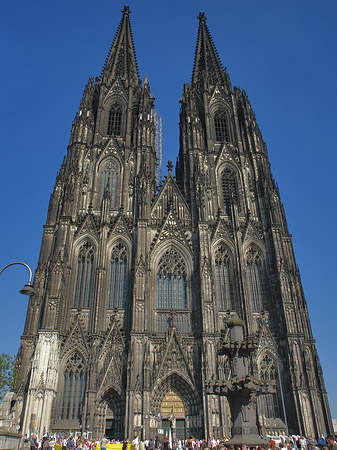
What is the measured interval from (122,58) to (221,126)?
572 inches

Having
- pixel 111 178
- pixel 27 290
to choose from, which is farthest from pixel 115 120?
pixel 27 290

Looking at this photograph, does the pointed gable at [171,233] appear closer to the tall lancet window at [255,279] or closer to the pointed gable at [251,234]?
the pointed gable at [251,234]

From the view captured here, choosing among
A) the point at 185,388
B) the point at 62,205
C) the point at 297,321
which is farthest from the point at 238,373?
the point at 62,205

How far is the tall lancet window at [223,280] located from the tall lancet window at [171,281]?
2509 mm

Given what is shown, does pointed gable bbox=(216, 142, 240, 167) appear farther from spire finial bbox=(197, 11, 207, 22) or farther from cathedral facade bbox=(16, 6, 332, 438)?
spire finial bbox=(197, 11, 207, 22)

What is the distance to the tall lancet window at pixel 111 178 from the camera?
3216cm

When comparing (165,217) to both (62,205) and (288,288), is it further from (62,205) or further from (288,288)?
(288,288)

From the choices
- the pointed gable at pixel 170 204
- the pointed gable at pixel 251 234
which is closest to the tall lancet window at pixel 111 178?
the pointed gable at pixel 170 204

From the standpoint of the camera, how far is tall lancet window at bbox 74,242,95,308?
27.3m

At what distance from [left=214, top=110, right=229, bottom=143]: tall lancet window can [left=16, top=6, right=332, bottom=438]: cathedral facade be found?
0.47 feet

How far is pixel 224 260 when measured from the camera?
29.8 meters

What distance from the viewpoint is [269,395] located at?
82.1 ft

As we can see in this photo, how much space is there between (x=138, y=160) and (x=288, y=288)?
15921 millimetres

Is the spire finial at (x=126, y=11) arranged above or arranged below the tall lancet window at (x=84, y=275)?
above
